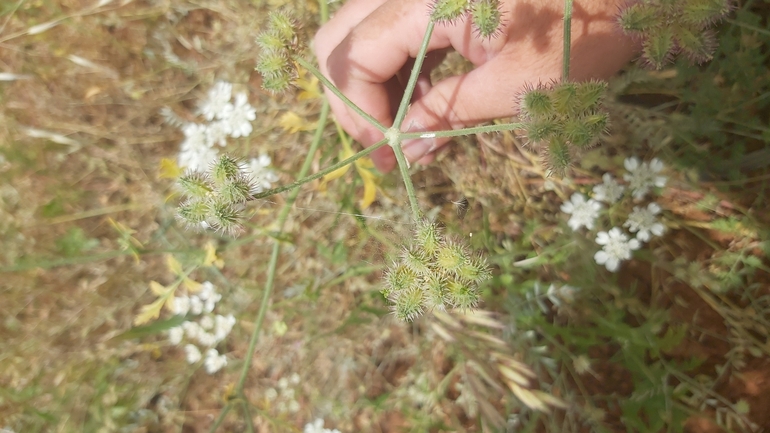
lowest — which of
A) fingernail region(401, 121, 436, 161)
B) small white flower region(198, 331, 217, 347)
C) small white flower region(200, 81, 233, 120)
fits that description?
small white flower region(198, 331, 217, 347)

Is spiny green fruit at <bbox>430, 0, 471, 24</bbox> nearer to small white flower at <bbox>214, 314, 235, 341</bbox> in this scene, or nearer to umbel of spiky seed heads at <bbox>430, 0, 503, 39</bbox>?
umbel of spiky seed heads at <bbox>430, 0, 503, 39</bbox>

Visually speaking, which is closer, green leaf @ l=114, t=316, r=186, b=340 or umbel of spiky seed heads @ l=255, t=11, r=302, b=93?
umbel of spiky seed heads @ l=255, t=11, r=302, b=93

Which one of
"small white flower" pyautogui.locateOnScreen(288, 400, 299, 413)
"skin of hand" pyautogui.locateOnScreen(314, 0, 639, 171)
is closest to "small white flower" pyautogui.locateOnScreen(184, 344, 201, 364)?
"small white flower" pyautogui.locateOnScreen(288, 400, 299, 413)

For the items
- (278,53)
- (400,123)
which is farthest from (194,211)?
(400,123)

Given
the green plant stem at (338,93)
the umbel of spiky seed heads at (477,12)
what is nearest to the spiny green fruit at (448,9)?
the umbel of spiky seed heads at (477,12)

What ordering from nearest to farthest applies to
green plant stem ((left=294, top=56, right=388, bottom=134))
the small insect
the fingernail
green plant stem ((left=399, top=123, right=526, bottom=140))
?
green plant stem ((left=399, top=123, right=526, bottom=140)), green plant stem ((left=294, top=56, right=388, bottom=134)), the fingernail, the small insect

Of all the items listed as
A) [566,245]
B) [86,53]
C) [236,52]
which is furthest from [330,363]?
[86,53]
